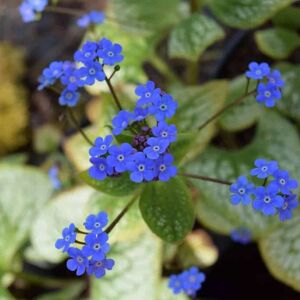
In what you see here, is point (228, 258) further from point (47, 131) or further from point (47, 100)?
point (47, 100)

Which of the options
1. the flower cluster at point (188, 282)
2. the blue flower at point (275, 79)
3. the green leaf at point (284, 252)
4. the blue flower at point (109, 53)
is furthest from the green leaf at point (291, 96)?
the blue flower at point (109, 53)

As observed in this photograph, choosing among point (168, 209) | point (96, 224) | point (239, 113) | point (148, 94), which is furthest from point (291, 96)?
point (96, 224)

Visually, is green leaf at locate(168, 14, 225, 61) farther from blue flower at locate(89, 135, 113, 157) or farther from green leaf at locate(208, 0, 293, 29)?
blue flower at locate(89, 135, 113, 157)

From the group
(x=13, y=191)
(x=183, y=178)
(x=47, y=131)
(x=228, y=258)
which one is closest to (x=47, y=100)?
(x=47, y=131)

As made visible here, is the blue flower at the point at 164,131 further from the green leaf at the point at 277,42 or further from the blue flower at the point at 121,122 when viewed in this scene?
the green leaf at the point at 277,42

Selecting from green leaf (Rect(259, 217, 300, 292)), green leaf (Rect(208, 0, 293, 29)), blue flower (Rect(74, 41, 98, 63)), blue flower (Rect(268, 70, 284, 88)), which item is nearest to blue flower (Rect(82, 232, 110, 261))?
blue flower (Rect(74, 41, 98, 63))

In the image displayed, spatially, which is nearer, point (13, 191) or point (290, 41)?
point (290, 41)

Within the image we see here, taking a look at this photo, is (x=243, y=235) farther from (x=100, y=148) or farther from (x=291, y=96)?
(x=100, y=148)
